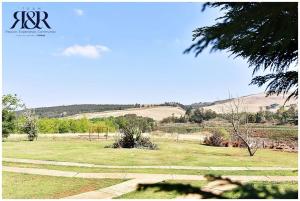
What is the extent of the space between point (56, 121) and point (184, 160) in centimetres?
2806

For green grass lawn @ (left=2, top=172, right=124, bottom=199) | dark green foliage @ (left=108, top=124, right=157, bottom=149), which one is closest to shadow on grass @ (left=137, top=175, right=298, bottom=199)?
green grass lawn @ (left=2, top=172, right=124, bottom=199)

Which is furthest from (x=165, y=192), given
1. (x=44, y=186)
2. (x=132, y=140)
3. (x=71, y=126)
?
(x=71, y=126)

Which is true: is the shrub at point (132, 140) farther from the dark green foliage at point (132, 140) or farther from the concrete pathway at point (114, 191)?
the concrete pathway at point (114, 191)

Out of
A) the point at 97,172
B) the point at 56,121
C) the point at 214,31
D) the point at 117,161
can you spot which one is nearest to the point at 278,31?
the point at 214,31

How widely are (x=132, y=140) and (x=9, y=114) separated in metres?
11.4

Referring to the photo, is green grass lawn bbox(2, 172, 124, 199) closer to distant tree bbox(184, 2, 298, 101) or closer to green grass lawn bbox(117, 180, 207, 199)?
green grass lawn bbox(117, 180, 207, 199)

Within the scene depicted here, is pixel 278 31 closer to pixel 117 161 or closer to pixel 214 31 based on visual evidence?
pixel 214 31

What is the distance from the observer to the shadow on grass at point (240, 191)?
24.2 feet

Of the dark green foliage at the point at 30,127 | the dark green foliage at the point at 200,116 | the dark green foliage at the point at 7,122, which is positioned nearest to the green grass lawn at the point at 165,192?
the dark green foliage at the point at 7,122

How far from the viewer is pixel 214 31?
5148mm

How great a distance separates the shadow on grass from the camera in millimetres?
7379

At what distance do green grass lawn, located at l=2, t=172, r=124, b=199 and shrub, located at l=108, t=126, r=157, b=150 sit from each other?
10.4 meters

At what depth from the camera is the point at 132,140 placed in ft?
69.6

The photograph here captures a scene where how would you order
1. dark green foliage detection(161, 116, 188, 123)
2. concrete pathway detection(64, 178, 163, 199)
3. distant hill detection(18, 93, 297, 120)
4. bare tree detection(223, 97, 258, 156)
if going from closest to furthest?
concrete pathway detection(64, 178, 163, 199)
bare tree detection(223, 97, 258, 156)
dark green foliage detection(161, 116, 188, 123)
distant hill detection(18, 93, 297, 120)
